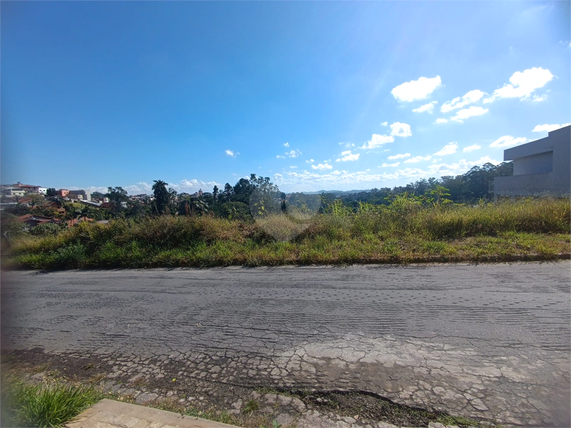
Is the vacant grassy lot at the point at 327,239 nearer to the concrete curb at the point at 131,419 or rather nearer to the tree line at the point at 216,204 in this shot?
the tree line at the point at 216,204

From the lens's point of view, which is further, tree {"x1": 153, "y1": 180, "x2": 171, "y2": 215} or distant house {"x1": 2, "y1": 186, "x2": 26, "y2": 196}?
tree {"x1": 153, "y1": 180, "x2": 171, "y2": 215}

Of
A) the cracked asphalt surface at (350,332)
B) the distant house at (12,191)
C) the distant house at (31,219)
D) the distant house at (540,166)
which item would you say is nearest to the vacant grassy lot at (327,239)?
the distant house at (31,219)

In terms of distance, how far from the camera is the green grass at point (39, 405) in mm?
1718

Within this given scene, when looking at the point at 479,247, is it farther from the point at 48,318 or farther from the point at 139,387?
the point at 48,318

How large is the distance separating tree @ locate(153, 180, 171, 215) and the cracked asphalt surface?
4133mm

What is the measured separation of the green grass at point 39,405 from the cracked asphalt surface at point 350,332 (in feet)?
1.59

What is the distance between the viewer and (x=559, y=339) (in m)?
2.42

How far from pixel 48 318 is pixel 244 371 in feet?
11.4

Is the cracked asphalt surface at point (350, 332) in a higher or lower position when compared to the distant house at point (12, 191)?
lower

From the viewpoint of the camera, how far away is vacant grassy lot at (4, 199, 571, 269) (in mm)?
5508

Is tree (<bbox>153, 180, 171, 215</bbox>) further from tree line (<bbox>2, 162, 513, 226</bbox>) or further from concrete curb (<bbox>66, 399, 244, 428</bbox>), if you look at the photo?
concrete curb (<bbox>66, 399, 244, 428</bbox>)

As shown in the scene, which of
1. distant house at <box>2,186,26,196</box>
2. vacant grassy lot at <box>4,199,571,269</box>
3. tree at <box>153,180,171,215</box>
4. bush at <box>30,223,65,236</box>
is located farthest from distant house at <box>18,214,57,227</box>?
tree at <box>153,180,171,215</box>

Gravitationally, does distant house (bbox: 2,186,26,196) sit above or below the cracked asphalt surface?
above

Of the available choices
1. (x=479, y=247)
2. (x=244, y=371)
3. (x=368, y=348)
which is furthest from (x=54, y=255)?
(x=479, y=247)
